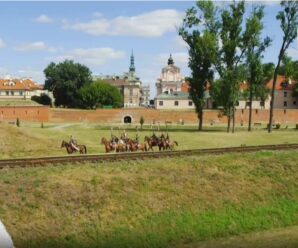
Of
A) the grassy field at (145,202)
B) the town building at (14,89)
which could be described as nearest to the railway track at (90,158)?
the grassy field at (145,202)

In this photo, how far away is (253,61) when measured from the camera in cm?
5416

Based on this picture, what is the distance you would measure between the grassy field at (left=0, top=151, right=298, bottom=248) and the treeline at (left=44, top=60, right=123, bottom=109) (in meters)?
76.4

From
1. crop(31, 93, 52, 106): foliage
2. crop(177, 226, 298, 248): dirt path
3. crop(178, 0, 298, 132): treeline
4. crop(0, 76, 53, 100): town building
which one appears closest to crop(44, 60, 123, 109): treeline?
crop(31, 93, 52, 106): foliage

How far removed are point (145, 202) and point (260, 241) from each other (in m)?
3.92

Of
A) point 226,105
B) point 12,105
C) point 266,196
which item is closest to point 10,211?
point 266,196

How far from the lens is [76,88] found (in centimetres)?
10112

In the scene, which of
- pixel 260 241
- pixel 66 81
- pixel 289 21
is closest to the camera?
pixel 260 241

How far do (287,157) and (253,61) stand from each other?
3032cm

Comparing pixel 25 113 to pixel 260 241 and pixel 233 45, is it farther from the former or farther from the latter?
pixel 260 241

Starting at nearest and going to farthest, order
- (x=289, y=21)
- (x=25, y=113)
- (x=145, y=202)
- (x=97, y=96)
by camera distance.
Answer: (x=145, y=202) < (x=289, y=21) < (x=25, y=113) < (x=97, y=96)

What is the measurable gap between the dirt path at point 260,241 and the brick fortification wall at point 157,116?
59529mm

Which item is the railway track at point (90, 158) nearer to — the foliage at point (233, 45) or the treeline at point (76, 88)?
A: the foliage at point (233, 45)

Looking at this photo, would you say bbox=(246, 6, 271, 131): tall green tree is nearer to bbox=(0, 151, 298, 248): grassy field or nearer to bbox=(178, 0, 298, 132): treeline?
bbox=(178, 0, 298, 132): treeline

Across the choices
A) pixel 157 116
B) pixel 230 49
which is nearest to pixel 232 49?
pixel 230 49
